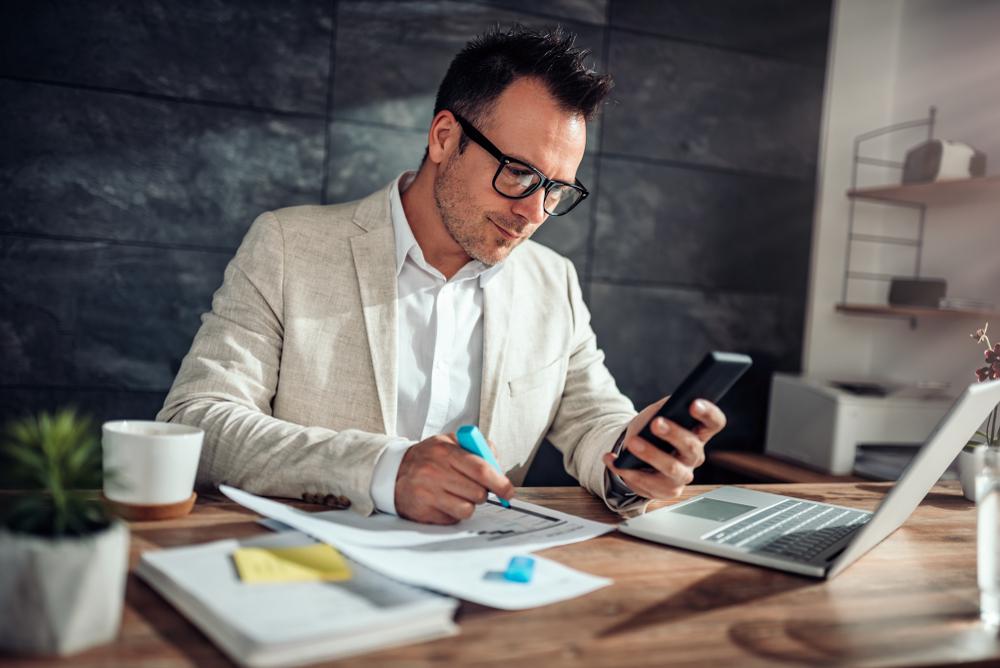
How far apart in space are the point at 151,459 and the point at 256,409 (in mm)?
438

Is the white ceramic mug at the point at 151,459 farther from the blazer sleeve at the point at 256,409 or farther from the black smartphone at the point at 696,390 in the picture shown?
the black smartphone at the point at 696,390

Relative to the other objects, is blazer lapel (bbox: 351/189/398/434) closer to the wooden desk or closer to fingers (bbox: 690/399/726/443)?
the wooden desk

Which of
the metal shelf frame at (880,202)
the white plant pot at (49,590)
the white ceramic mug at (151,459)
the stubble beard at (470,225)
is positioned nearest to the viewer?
the white plant pot at (49,590)

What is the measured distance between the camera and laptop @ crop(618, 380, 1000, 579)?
85 cm

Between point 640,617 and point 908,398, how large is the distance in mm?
2456

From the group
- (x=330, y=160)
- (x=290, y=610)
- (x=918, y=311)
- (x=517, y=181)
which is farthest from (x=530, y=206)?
(x=918, y=311)

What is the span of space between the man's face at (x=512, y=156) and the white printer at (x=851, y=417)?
1719 millimetres

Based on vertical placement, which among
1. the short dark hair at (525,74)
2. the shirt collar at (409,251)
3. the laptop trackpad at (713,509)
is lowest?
the laptop trackpad at (713,509)

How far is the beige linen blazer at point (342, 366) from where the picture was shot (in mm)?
1079

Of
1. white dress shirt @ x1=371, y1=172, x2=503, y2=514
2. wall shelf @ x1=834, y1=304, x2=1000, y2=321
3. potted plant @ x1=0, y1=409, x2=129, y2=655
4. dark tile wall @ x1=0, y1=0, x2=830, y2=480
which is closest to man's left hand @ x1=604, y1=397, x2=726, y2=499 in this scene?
white dress shirt @ x1=371, y1=172, x2=503, y2=514

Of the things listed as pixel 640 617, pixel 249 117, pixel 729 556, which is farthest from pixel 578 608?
pixel 249 117

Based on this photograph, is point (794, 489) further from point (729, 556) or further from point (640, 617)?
point (640, 617)

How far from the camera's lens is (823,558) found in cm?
91

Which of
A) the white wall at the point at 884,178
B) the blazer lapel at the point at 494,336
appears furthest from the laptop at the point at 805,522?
the white wall at the point at 884,178
